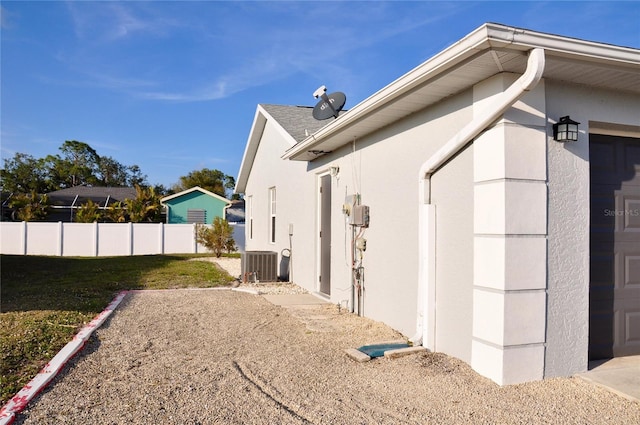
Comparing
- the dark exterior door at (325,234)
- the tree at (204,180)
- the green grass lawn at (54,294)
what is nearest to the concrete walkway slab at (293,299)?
the dark exterior door at (325,234)

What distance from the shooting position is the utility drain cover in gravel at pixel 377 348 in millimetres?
4848

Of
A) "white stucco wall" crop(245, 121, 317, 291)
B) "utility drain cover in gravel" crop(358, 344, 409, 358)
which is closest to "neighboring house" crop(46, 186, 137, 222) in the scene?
"white stucco wall" crop(245, 121, 317, 291)

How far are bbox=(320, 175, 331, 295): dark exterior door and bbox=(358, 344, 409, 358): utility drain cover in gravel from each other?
11.6 ft

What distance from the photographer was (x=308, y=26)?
955 centimetres

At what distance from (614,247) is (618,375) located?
3.98 ft

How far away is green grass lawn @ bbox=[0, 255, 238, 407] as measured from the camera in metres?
4.56

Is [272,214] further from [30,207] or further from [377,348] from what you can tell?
[30,207]

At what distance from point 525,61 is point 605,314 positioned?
2.58 meters

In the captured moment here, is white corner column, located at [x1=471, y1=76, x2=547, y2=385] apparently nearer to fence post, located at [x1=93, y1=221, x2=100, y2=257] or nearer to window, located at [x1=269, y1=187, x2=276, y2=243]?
window, located at [x1=269, y1=187, x2=276, y2=243]

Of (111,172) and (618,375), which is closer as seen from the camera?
(618,375)

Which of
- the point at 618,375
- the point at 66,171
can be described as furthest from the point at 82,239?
the point at 66,171

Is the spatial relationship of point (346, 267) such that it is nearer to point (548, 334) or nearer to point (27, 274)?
point (548, 334)

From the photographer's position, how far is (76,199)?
92.8 feet

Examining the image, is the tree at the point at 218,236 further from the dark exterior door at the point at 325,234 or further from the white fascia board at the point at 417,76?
the white fascia board at the point at 417,76
